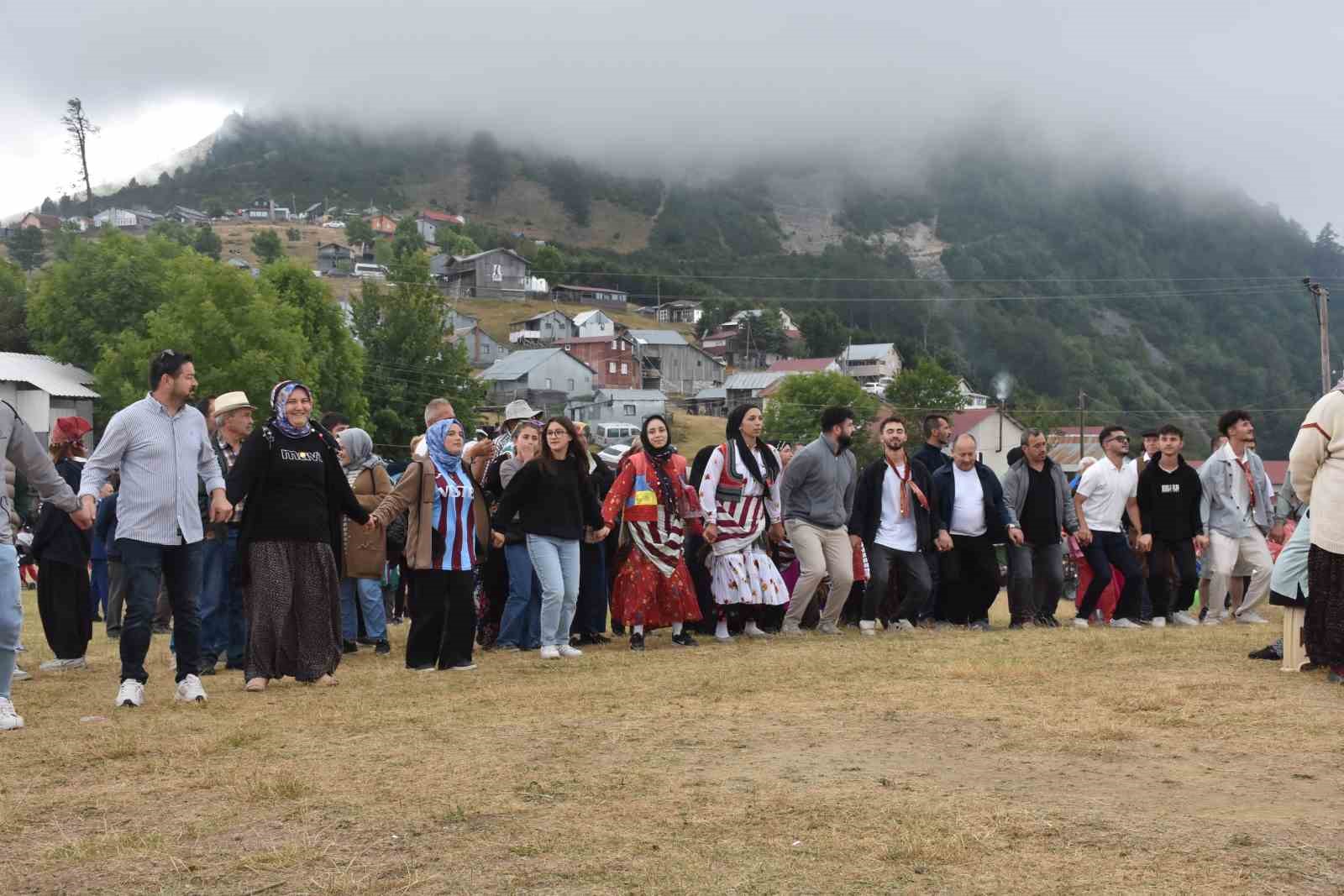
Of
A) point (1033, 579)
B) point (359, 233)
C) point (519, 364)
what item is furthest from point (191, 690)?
point (359, 233)

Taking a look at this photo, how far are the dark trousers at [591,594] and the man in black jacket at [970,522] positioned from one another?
132 inches

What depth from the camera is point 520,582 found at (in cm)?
1197

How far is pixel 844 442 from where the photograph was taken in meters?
13.1

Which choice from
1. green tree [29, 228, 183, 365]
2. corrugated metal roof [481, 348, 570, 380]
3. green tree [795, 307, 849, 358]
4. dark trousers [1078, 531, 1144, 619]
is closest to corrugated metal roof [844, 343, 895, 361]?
green tree [795, 307, 849, 358]

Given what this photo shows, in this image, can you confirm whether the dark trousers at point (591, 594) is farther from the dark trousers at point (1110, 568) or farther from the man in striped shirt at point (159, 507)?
the dark trousers at point (1110, 568)

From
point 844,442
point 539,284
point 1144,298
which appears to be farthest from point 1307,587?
point 1144,298

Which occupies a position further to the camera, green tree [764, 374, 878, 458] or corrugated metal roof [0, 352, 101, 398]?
green tree [764, 374, 878, 458]

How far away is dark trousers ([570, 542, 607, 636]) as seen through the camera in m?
12.9

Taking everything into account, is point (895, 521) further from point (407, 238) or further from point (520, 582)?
point (407, 238)

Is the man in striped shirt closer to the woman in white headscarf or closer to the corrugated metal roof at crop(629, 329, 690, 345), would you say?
the woman in white headscarf

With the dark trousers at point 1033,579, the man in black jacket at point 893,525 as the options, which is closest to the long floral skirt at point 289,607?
the man in black jacket at point 893,525

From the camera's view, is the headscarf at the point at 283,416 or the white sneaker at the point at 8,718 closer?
the white sneaker at the point at 8,718

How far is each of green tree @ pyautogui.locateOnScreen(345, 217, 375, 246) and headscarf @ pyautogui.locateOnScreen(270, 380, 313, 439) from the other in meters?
177

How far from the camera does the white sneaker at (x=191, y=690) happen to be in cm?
872
